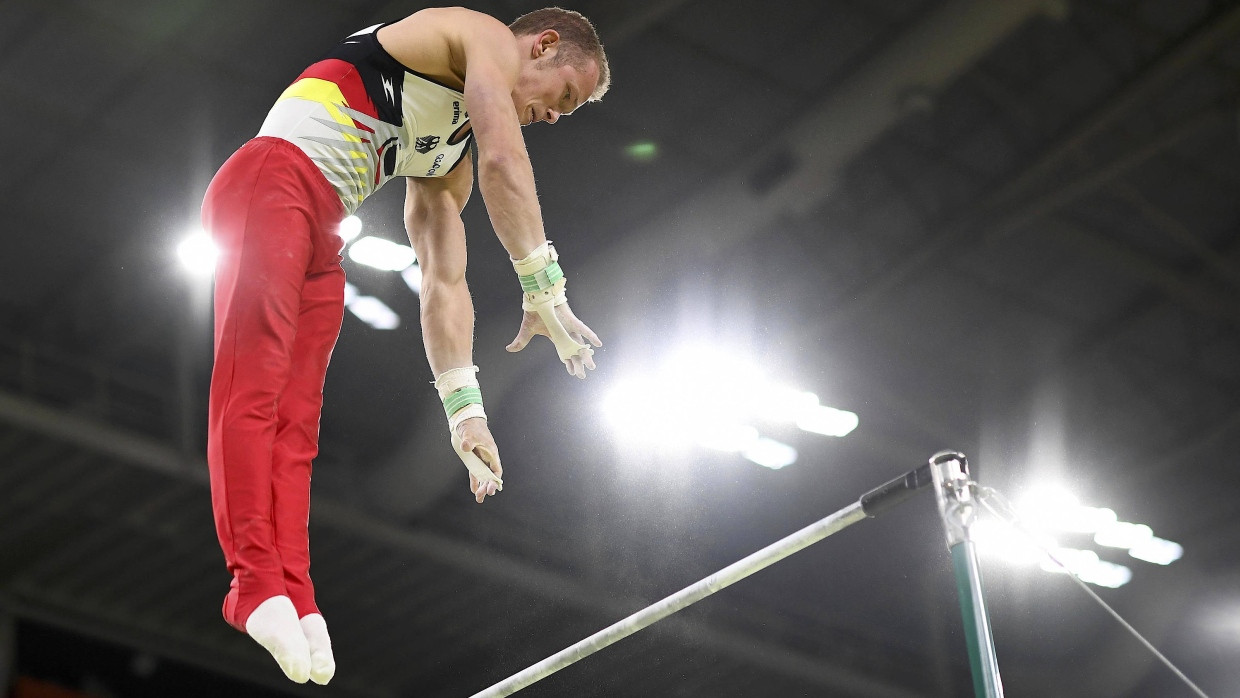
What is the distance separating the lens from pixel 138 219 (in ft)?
26.7

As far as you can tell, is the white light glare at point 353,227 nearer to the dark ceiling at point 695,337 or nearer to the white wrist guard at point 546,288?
the dark ceiling at point 695,337

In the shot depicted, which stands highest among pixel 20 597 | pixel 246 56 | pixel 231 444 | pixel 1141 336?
pixel 1141 336

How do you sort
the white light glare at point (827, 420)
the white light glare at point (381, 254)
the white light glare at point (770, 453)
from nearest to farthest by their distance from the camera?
the white light glare at point (381, 254) → the white light glare at point (827, 420) → the white light glare at point (770, 453)

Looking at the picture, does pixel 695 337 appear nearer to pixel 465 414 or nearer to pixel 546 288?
pixel 465 414

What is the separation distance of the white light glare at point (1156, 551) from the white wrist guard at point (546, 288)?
11846 mm

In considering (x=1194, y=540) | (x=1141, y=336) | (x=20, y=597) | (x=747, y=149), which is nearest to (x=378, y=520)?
(x=20, y=597)

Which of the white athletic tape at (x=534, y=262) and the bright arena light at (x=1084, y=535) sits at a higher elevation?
the bright arena light at (x=1084, y=535)

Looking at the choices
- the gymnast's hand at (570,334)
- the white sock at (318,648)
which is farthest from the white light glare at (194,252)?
the white sock at (318,648)

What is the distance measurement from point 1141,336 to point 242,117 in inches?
326

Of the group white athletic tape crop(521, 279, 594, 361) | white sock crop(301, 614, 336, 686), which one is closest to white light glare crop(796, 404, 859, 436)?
→ white athletic tape crop(521, 279, 594, 361)

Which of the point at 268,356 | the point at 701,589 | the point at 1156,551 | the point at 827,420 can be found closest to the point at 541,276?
the point at 268,356

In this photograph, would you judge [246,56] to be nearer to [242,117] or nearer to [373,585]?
[242,117]

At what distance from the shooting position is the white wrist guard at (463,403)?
2.81m

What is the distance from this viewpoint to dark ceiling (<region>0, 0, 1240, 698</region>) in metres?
7.57
